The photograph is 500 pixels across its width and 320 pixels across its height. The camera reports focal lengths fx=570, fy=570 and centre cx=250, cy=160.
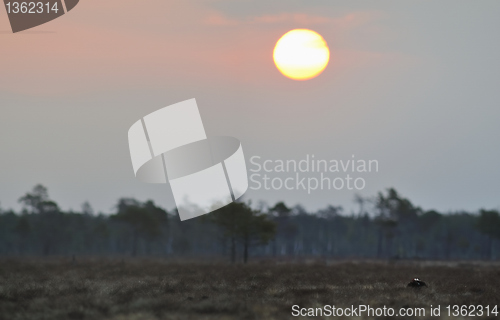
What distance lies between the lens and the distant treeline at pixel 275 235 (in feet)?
349

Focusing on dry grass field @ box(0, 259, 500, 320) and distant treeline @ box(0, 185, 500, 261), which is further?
distant treeline @ box(0, 185, 500, 261)

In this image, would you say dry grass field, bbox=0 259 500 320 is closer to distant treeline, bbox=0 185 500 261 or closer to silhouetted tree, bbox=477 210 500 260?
distant treeline, bbox=0 185 500 261

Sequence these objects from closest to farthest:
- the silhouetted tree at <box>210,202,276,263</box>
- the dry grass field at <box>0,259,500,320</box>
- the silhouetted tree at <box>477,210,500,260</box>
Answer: the dry grass field at <box>0,259,500,320</box>, the silhouetted tree at <box>210,202,276,263</box>, the silhouetted tree at <box>477,210,500,260</box>

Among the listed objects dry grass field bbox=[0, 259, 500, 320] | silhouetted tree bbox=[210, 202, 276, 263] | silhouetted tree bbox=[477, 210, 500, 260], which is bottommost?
dry grass field bbox=[0, 259, 500, 320]

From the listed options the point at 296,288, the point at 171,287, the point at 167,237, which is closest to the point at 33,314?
the point at 171,287

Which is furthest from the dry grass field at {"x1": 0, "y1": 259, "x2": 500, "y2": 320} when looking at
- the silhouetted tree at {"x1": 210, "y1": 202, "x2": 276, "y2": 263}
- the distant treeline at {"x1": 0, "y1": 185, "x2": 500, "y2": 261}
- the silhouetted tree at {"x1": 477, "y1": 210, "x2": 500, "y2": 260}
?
the silhouetted tree at {"x1": 477, "y1": 210, "x2": 500, "y2": 260}

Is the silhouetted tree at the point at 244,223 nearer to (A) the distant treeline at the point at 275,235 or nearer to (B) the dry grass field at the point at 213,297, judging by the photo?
(A) the distant treeline at the point at 275,235

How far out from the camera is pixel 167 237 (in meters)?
142

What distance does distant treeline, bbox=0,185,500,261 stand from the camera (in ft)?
349

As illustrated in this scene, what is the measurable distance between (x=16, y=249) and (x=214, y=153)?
114 meters

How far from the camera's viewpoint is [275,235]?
Answer: 84250 millimetres

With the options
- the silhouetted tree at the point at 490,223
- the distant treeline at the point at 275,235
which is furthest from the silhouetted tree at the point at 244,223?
the silhouetted tree at the point at 490,223

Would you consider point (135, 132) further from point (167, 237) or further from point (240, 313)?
point (167, 237)

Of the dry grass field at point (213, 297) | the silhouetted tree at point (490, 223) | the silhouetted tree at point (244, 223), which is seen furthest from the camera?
the silhouetted tree at point (490, 223)
